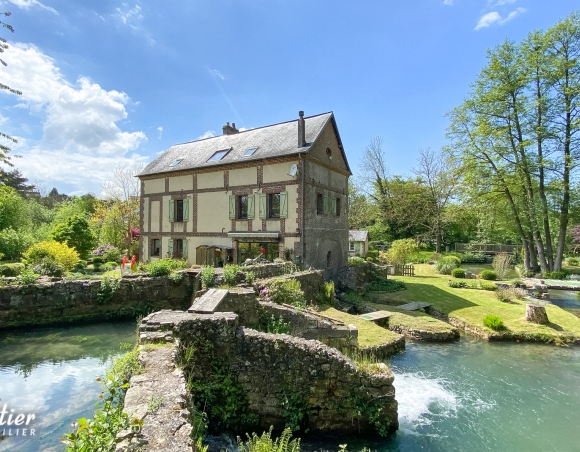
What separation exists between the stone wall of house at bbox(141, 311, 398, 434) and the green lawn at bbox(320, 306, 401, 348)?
12.3 ft

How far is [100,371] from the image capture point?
8.77m

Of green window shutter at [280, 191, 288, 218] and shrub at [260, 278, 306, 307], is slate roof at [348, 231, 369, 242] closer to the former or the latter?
green window shutter at [280, 191, 288, 218]

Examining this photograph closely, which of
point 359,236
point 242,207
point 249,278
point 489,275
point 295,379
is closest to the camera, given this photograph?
point 295,379

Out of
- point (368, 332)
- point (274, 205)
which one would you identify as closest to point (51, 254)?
point (274, 205)

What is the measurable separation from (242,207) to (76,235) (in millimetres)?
14051

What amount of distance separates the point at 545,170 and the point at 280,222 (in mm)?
20892

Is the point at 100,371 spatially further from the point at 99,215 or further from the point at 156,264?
the point at 99,215

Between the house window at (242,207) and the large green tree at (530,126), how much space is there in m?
18.8

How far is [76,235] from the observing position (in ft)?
82.2

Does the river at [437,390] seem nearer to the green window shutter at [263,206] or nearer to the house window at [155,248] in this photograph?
the green window shutter at [263,206]

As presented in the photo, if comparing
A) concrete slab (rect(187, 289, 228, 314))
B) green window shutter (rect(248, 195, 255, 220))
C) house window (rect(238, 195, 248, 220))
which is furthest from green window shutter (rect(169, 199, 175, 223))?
concrete slab (rect(187, 289, 228, 314))

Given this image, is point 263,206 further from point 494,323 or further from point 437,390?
point 437,390

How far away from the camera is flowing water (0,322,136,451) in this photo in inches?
243

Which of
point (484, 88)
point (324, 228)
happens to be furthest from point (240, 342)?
point (484, 88)
